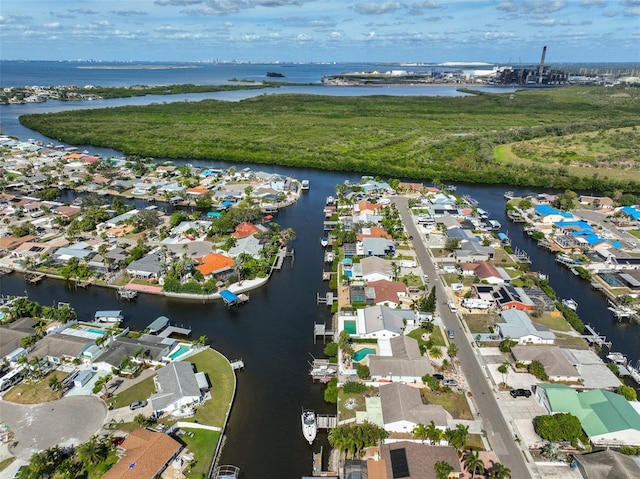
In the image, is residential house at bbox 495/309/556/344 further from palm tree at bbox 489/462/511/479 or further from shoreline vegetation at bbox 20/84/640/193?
shoreline vegetation at bbox 20/84/640/193

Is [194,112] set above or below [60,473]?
above

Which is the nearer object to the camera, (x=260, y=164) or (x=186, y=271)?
(x=186, y=271)

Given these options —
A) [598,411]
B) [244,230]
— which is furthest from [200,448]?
[244,230]

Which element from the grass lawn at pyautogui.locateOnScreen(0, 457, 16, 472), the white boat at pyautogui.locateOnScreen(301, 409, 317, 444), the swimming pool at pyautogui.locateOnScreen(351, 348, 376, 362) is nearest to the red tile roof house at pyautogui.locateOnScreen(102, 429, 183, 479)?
the grass lawn at pyautogui.locateOnScreen(0, 457, 16, 472)

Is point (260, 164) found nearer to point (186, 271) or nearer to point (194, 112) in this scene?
point (186, 271)

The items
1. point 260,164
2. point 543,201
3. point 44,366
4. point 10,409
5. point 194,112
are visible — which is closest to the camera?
point 10,409

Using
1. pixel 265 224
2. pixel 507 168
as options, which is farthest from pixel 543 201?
pixel 265 224

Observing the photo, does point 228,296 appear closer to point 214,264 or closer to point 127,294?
point 214,264
